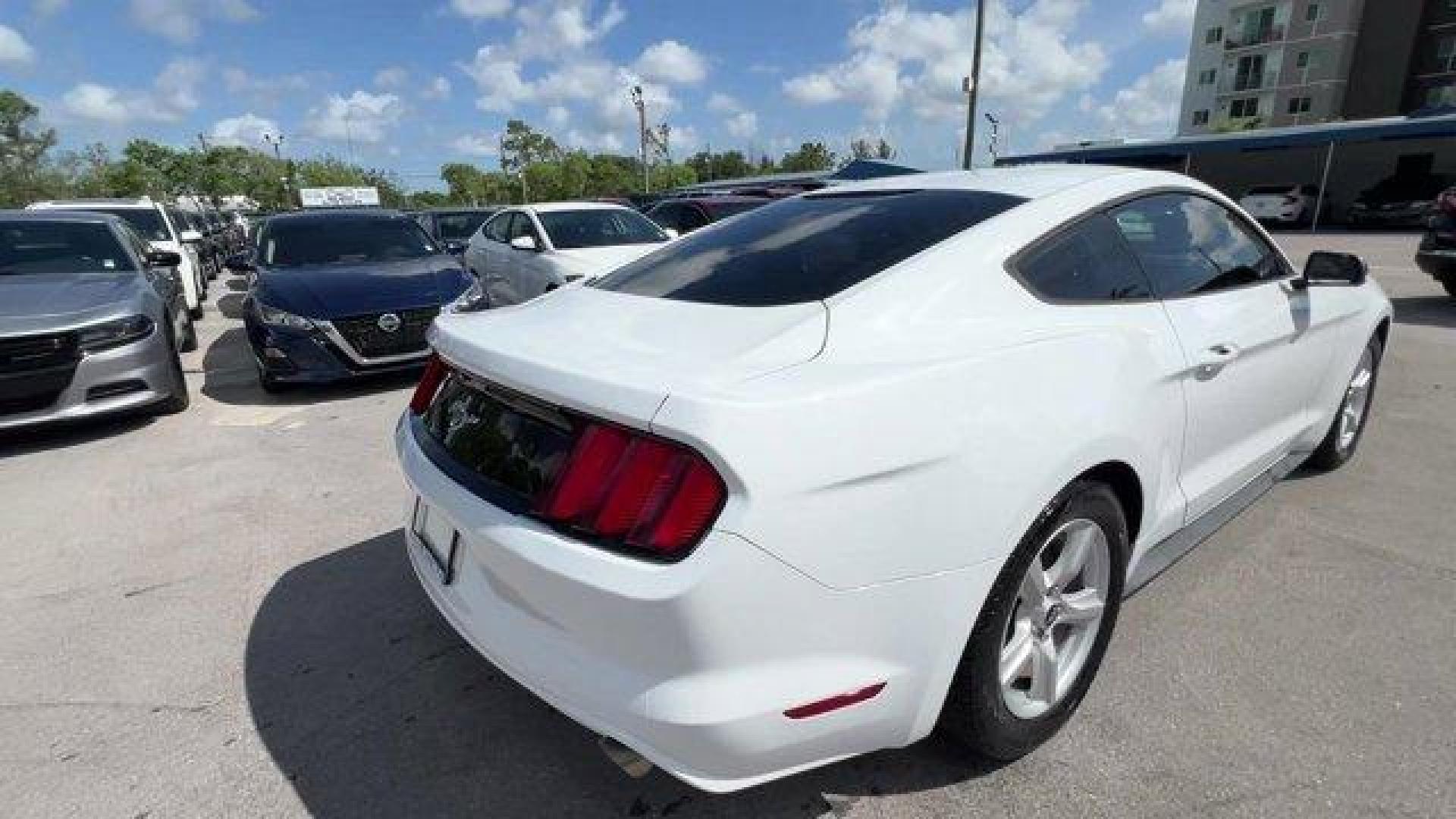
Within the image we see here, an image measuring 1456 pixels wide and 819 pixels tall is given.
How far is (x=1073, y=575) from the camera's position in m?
2.23

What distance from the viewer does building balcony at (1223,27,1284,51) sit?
167ft

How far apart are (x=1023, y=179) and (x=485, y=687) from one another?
246 cm

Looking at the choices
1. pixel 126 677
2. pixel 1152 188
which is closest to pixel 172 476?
pixel 126 677

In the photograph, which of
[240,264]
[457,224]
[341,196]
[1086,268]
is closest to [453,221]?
[457,224]

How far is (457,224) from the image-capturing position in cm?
1509

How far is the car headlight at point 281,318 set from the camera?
6.11 meters

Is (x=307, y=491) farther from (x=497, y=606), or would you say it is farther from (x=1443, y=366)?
(x=1443, y=366)

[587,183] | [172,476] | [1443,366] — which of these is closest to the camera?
[172,476]

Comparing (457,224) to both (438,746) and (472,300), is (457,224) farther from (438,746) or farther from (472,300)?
(438,746)

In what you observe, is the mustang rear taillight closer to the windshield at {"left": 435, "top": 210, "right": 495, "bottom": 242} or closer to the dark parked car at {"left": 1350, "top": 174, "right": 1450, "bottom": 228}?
the windshield at {"left": 435, "top": 210, "right": 495, "bottom": 242}

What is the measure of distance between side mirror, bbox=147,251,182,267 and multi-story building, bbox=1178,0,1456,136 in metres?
56.9

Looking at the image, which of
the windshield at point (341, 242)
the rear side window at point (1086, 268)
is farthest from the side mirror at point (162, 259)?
the rear side window at point (1086, 268)

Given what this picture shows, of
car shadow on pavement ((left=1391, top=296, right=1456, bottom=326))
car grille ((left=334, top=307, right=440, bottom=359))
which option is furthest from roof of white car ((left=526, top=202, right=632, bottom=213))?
car shadow on pavement ((left=1391, top=296, right=1456, bottom=326))

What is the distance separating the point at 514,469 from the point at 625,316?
561mm
